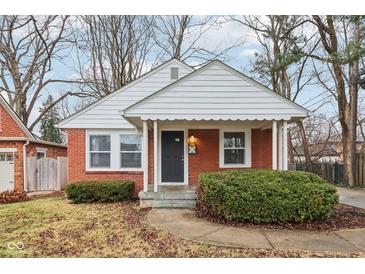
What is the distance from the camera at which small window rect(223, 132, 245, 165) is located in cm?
1133

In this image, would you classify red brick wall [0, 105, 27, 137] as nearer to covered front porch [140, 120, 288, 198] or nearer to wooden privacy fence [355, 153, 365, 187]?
covered front porch [140, 120, 288, 198]

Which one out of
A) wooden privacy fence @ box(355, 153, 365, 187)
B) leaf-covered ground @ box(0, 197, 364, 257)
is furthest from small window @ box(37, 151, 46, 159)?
wooden privacy fence @ box(355, 153, 365, 187)

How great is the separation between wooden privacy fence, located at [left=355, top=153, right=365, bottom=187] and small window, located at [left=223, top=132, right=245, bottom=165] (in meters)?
7.12

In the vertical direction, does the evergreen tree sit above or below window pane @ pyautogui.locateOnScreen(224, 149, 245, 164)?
above

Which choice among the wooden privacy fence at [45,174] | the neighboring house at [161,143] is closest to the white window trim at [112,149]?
the neighboring house at [161,143]

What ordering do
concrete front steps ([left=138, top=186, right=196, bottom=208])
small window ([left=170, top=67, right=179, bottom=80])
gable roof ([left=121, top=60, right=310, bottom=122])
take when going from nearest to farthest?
concrete front steps ([left=138, top=186, right=196, bottom=208])
gable roof ([left=121, top=60, right=310, bottom=122])
small window ([left=170, top=67, right=179, bottom=80])

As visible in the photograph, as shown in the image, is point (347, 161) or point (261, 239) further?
point (347, 161)
